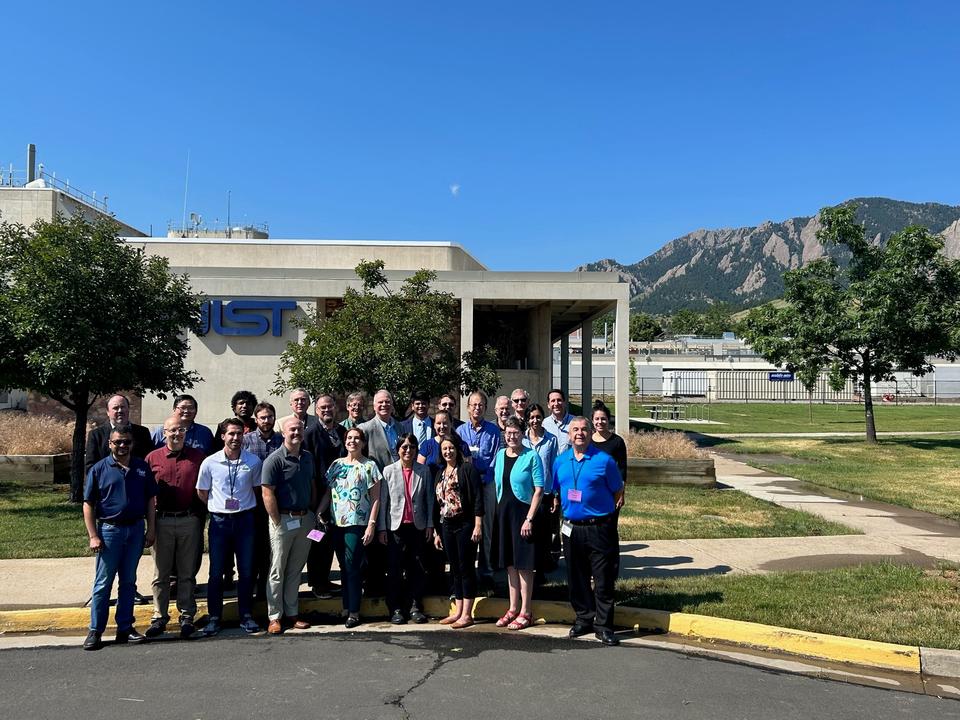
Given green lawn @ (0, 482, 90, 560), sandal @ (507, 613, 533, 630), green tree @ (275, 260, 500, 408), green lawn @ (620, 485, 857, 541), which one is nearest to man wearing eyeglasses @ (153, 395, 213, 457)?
green lawn @ (0, 482, 90, 560)

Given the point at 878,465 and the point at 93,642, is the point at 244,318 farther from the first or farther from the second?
the point at 878,465

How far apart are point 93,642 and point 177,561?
2.77 feet

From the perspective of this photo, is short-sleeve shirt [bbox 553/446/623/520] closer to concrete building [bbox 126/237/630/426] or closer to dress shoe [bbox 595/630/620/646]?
dress shoe [bbox 595/630/620/646]

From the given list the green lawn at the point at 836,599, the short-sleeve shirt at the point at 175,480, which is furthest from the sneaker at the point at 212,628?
the green lawn at the point at 836,599

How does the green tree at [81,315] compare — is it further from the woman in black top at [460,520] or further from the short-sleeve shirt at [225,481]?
the woman in black top at [460,520]

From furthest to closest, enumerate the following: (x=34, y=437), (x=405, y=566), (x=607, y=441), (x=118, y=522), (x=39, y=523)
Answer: (x=34, y=437) < (x=39, y=523) < (x=607, y=441) < (x=405, y=566) < (x=118, y=522)

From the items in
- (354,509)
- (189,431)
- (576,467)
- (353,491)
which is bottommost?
(354,509)

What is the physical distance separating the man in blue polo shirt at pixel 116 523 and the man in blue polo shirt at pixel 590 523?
3474 millimetres

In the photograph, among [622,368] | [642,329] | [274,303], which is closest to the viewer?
[622,368]

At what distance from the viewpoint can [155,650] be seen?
606cm

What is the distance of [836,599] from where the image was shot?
704 cm

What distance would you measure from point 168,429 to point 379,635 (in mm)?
2480

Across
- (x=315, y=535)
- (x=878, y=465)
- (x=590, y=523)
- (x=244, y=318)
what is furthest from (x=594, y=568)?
(x=244, y=318)

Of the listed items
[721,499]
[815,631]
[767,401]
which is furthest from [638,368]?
[815,631]
